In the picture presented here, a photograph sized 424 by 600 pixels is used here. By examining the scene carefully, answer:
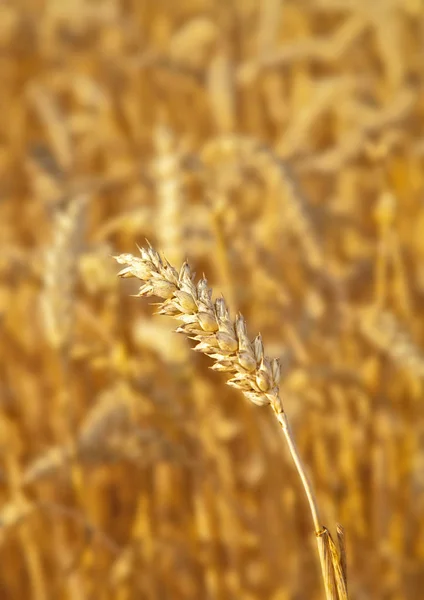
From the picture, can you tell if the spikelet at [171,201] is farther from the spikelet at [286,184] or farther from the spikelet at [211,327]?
the spikelet at [211,327]

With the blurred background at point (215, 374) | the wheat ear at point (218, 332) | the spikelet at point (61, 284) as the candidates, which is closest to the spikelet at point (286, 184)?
the blurred background at point (215, 374)

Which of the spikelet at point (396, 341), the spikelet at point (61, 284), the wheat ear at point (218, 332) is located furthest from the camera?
the spikelet at point (396, 341)

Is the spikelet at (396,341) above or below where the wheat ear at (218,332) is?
above

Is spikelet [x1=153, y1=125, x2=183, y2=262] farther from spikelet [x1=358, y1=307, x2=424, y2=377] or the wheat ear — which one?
the wheat ear

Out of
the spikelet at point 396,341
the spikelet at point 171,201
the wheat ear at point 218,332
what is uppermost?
the spikelet at point 171,201

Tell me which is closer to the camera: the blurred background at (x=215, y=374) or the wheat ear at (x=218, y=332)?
the wheat ear at (x=218, y=332)

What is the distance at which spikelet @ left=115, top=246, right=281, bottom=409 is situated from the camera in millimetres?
395

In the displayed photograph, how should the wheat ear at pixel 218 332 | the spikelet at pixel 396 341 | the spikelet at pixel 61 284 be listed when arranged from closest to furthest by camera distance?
the wheat ear at pixel 218 332, the spikelet at pixel 61 284, the spikelet at pixel 396 341

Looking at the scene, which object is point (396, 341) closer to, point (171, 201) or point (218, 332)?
point (171, 201)

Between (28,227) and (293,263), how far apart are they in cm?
75

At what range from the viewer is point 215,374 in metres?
1.32

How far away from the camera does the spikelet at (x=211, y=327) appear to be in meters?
0.39

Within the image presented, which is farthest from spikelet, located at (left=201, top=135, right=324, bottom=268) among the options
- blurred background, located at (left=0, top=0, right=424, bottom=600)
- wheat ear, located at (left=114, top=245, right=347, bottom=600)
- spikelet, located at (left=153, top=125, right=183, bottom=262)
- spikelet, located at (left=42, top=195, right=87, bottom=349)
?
wheat ear, located at (left=114, top=245, right=347, bottom=600)

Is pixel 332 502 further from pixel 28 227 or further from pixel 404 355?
pixel 28 227
